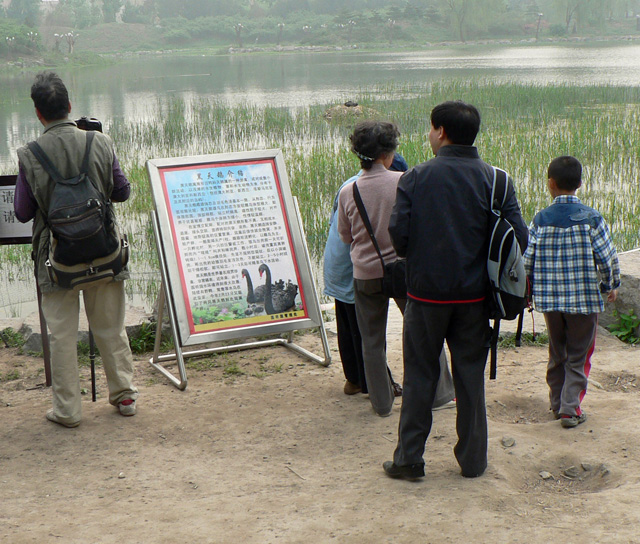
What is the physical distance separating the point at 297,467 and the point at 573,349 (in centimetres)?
143

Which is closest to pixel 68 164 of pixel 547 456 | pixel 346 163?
pixel 547 456

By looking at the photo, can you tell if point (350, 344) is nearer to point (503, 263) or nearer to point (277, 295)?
point (277, 295)

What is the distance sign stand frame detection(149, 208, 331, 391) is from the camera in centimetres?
420

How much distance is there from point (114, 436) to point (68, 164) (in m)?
1.36

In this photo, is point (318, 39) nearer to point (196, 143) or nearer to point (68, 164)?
point (196, 143)

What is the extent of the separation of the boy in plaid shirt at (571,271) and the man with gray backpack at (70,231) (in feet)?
6.85

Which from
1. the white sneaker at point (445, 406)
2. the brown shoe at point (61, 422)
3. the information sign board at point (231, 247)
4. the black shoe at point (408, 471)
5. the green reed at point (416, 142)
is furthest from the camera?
the green reed at point (416, 142)

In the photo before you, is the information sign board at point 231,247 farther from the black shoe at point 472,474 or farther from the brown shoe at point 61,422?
the black shoe at point 472,474

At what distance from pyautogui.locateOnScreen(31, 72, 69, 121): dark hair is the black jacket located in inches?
69.8

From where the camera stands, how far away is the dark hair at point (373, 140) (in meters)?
3.45

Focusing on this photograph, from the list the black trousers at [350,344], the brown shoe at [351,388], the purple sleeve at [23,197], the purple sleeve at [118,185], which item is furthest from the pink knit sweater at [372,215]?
the purple sleeve at [23,197]

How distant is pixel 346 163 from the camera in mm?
10312

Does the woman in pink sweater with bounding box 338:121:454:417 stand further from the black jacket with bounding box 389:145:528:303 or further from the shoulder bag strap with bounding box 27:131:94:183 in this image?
the shoulder bag strap with bounding box 27:131:94:183

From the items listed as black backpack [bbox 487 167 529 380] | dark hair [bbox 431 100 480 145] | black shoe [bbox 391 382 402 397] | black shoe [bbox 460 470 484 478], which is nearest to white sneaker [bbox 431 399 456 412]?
black shoe [bbox 391 382 402 397]
